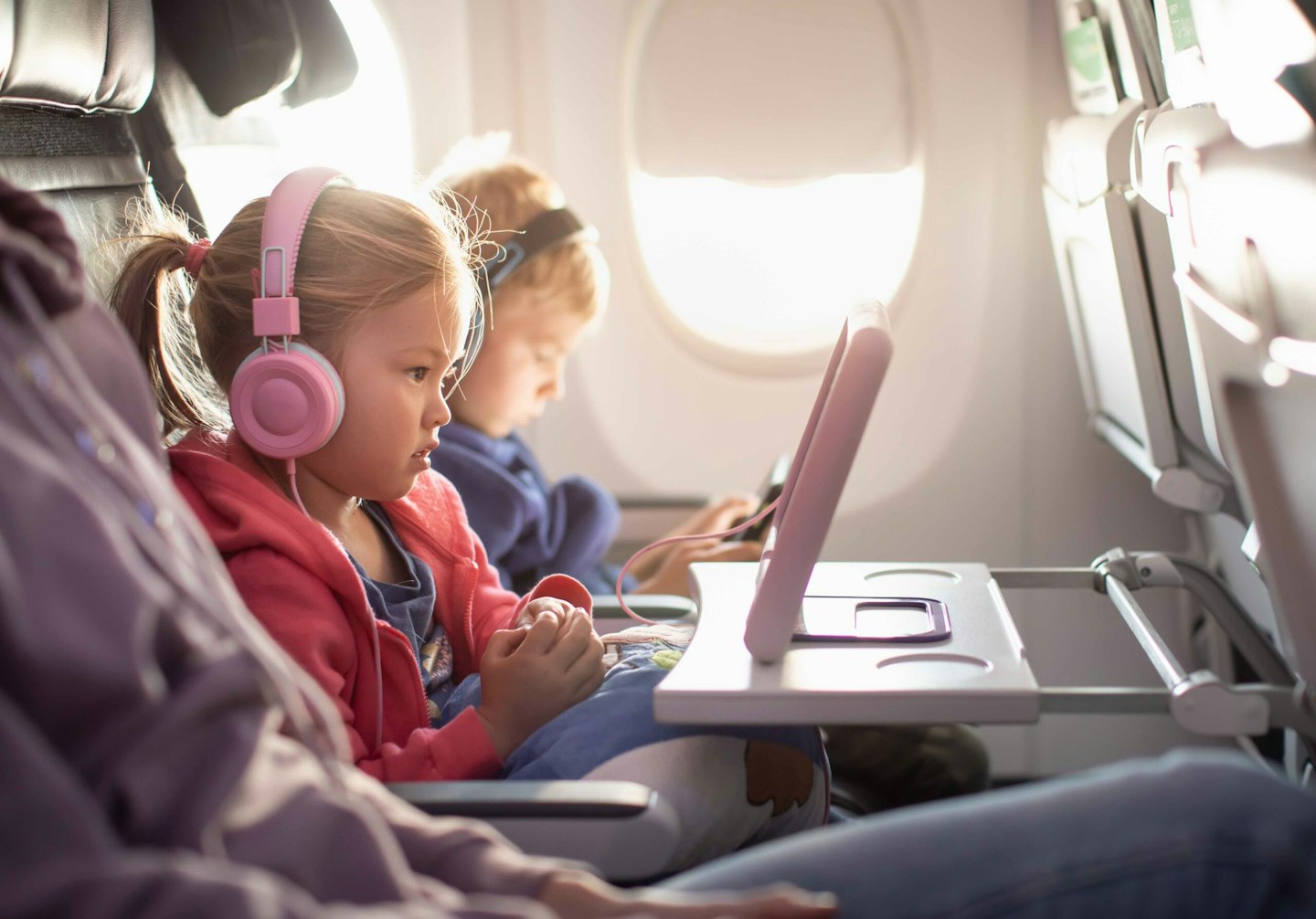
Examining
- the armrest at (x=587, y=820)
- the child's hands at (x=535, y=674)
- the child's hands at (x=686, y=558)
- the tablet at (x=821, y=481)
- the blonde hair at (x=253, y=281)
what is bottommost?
the child's hands at (x=686, y=558)

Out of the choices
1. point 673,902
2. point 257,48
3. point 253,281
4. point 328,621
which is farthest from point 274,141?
point 673,902

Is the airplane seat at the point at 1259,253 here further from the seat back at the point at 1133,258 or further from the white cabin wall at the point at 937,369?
the white cabin wall at the point at 937,369

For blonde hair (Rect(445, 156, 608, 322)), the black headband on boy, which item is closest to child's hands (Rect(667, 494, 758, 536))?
blonde hair (Rect(445, 156, 608, 322))

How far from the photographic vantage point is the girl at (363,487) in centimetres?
122

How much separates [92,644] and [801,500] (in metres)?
0.56

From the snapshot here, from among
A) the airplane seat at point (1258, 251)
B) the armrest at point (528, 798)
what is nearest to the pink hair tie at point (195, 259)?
the armrest at point (528, 798)

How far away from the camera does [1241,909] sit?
76 cm

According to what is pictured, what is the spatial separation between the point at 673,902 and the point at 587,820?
271 mm

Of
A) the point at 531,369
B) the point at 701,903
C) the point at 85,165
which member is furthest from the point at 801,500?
the point at 531,369

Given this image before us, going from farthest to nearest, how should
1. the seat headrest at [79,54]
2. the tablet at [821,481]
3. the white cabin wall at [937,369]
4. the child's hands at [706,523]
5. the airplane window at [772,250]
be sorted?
1. the airplane window at [772,250]
2. the white cabin wall at [937,369]
3. the child's hands at [706,523]
4. the seat headrest at [79,54]
5. the tablet at [821,481]

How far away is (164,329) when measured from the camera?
4.57 feet

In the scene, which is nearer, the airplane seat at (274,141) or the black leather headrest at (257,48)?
the airplane seat at (274,141)

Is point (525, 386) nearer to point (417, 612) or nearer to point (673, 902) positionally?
point (417, 612)

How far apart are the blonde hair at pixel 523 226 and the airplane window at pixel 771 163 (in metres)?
0.47
